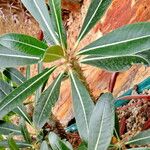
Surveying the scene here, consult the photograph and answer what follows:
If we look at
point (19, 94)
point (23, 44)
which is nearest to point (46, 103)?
point (19, 94)

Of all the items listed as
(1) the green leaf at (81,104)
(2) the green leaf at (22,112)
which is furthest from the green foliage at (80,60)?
(2) the green leaf at (22,112)

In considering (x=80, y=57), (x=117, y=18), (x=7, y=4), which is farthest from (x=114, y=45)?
(x=7, y=4)

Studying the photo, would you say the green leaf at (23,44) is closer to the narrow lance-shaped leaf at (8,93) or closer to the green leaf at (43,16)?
the green leaf at (43,16)

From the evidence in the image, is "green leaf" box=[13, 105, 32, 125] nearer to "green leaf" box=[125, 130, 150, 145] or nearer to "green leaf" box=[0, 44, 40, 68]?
"green leaf" box=[0, 44, 40, 68]

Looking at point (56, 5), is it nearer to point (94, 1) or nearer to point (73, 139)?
point (94, 1)

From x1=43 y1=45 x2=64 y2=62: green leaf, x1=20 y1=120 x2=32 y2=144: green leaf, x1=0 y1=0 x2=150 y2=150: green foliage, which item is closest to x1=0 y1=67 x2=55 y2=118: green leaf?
x1=0 y1=0 x2=150 y2=150: green foliage

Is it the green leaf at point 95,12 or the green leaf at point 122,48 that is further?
the green leaf at point 95,12
